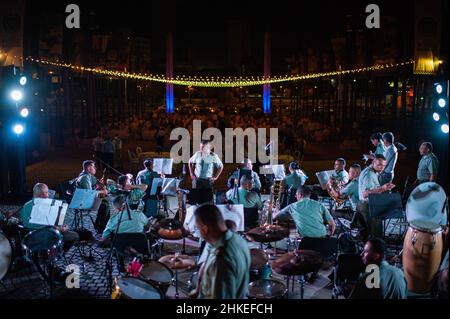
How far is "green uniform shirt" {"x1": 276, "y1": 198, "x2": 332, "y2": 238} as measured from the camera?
681cm

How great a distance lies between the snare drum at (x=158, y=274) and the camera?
5391 mm

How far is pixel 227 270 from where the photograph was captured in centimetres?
372

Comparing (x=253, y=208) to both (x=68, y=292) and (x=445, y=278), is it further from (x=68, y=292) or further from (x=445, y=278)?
(x=445, y=278)

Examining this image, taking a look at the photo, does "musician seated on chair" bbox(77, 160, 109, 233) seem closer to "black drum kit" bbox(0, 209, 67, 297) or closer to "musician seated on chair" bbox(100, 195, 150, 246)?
"musician seated on chair" bbox(100, 195, 150, 246)

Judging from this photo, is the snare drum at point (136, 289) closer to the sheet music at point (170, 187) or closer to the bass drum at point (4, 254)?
the bass drum at point (4, 254)

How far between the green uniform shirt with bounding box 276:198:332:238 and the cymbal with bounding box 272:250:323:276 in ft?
3.10

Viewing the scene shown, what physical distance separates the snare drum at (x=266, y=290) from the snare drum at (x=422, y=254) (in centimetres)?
190

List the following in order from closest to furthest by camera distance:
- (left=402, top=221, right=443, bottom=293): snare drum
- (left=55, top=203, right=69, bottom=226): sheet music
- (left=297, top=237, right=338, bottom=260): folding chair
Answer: (left=402, top=221, right=443, bottom=293): snare drum
(left=297, top=237, right=338, bottom=260): folding chair
(left=55, top=203, right=69, bottom=226): sheet music

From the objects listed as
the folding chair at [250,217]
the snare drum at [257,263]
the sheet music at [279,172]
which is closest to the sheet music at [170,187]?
the folding chair at [250,217]

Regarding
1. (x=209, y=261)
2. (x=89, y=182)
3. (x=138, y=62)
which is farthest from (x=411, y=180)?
(x=138, y=62)

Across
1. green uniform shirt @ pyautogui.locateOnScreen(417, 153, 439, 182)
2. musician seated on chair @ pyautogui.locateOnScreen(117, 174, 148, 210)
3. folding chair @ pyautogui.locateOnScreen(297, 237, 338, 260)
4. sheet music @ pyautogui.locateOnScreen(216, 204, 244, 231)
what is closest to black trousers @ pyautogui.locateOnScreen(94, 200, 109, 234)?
musician seated on chair @ pyautogui.locateOnScreen(117, 174, 148, 210)

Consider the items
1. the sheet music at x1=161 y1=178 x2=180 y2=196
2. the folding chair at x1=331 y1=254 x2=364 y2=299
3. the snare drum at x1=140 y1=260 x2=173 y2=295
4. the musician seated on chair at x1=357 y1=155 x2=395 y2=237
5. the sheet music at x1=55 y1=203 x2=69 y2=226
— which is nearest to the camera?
the snare drum at x1=140 y1=260 x2=173 y2=295

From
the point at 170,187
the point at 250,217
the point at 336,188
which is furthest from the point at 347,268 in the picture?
the point at 170,187

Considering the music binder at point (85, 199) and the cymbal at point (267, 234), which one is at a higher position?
the music binder at point (85, 199)
